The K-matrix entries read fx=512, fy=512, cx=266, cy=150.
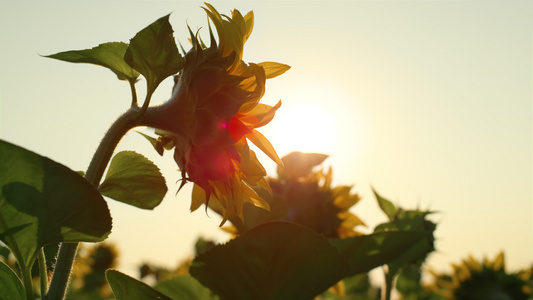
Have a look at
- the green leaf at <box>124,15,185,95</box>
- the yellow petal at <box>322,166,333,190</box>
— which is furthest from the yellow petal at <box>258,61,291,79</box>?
the yellow petal at <box>322,166,333,190</box>

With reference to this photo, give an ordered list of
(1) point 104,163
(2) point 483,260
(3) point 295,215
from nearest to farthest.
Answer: (1) point 104,163
(3) point 295,215
(2) point 483,260

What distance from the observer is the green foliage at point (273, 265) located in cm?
85

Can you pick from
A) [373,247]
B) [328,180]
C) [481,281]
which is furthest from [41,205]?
[481,281]

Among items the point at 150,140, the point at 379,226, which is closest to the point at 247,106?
the point at 150,140

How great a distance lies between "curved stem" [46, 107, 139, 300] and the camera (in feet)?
2.59

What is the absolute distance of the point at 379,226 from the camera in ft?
5.18

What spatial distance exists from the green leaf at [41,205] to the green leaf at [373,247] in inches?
20.1

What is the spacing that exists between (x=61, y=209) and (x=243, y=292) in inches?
15.4

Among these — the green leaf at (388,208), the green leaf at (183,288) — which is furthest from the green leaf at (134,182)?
the green leaf at (388,208)

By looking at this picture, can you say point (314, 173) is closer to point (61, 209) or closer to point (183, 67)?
point (183, 67)

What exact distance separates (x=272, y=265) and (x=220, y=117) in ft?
0.89

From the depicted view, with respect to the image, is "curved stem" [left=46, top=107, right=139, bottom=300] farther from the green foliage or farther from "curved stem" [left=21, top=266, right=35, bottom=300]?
the green foliage

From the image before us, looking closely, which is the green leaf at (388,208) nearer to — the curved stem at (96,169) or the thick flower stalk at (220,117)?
the thick flower stalk at (220,117)

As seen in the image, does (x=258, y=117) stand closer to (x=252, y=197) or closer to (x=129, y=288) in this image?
(x=252, y=197)
